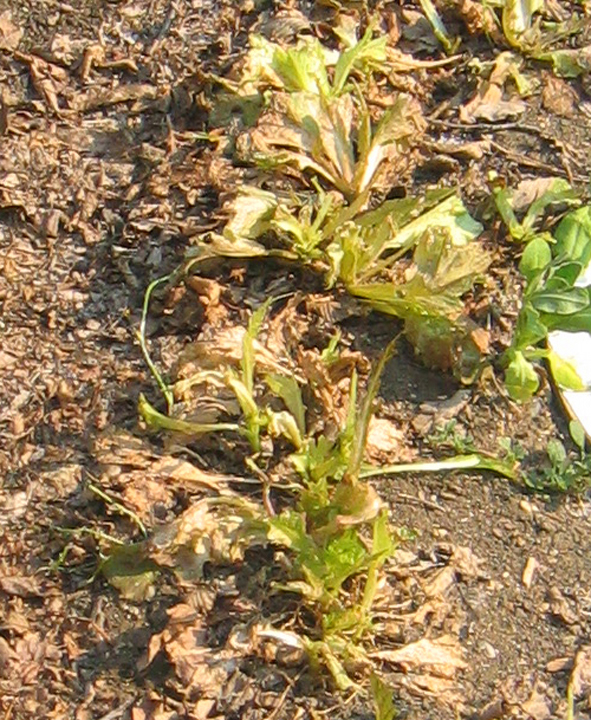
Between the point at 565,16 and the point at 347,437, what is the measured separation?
1559 millimetres

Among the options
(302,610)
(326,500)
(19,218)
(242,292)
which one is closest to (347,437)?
(326,500)

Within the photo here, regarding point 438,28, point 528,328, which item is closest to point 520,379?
point 528,328

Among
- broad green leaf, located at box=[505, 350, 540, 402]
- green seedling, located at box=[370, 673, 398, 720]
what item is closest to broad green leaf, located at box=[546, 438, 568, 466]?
broad green leaf, located at box=[505, 350, 540, 402]

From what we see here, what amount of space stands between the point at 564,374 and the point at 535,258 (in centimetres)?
25

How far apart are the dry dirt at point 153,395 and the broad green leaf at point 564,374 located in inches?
1.8

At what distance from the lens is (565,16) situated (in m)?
3.57

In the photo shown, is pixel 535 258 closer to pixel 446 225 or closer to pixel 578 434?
pixel 446 225

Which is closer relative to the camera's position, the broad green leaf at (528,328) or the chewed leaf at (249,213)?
the broad green leaf at (528,328)

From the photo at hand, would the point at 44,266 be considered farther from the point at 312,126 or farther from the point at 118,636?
the point at 118,636

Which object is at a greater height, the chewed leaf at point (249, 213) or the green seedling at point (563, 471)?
the chewed leaf at point (249, 213)

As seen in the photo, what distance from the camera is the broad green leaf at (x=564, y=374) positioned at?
2889 mm

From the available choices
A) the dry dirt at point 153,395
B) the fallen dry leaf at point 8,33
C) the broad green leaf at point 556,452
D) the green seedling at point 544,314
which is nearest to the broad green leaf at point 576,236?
the green seedling at point 544,314

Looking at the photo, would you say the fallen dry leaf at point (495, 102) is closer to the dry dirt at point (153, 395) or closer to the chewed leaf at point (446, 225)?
the dry dirt at point (153, 395)

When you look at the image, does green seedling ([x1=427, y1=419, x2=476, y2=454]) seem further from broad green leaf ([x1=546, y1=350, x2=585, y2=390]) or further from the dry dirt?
broad green leaf ([x1=546, y1=350, x2=585, y2=390])
